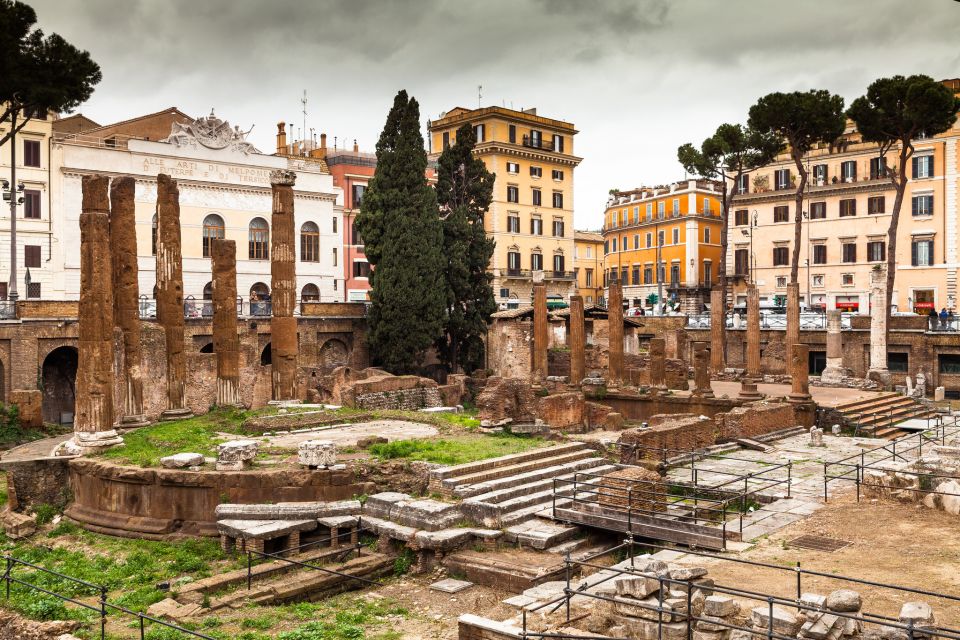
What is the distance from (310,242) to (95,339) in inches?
1105

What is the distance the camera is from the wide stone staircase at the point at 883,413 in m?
28.6

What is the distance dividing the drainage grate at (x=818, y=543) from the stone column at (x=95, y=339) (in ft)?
49.3

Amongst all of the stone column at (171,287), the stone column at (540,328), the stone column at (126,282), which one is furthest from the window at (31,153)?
the stone column at (540,328)

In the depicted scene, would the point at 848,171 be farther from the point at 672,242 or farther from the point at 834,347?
the point at 834,347

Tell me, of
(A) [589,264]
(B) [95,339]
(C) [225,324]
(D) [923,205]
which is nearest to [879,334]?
(D) [923,205]

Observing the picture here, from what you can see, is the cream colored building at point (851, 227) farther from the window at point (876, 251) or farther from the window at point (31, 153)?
the window at point (31, 153)

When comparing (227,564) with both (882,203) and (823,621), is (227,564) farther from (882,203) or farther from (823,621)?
(882,203)

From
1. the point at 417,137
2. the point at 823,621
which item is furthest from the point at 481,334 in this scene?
the point at 823,621

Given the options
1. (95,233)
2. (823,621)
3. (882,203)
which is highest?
(882,203)

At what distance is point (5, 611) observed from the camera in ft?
42.8

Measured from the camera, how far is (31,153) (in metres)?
39.7

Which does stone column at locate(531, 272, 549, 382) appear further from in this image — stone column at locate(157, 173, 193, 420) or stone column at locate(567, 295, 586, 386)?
stone column at locate(157, 173, 193, 420)

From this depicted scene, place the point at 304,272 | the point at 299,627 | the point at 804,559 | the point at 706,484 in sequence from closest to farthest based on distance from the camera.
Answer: the point at 299,627
the point at 804,559
the point at 706,484
the point at 304,272

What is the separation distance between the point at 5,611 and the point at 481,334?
32.1 m
